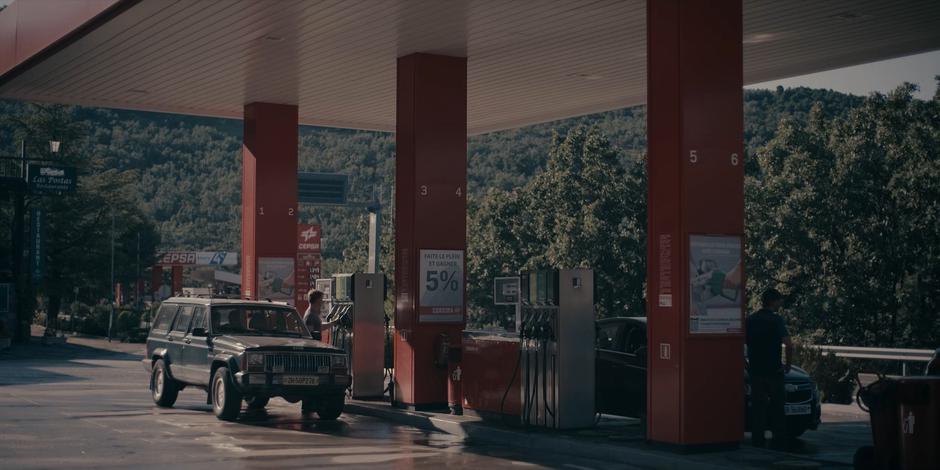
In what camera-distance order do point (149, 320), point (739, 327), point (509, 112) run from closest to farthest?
point (739, 327) → point (509, 112) → point (149, 320)

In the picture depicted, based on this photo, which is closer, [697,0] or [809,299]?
[697,0]

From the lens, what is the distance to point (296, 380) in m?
17.8

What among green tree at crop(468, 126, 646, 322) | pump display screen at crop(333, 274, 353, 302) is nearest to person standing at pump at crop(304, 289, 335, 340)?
pump display screen at crop(333, 274, 353, 302)

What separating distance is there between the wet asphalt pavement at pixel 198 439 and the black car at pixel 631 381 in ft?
7.86

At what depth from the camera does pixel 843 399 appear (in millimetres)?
21625

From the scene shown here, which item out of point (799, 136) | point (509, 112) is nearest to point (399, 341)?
point (509, 112)

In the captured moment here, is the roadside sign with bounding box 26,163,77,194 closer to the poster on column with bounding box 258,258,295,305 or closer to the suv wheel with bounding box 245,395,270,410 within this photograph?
the poster on column with bounding box 258,258,295,305

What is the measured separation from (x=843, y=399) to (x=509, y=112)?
10.3m

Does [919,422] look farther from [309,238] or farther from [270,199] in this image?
[309,238]

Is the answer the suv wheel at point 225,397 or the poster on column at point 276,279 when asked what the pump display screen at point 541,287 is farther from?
the poster on column at point 276,279

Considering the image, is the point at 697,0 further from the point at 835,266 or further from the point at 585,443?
the point at 835,266

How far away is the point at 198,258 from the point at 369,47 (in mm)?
90860

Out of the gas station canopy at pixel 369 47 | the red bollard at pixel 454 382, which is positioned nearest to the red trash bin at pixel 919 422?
the gas station canopy at pixel 369 47

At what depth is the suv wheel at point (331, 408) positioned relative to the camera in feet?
60.8
